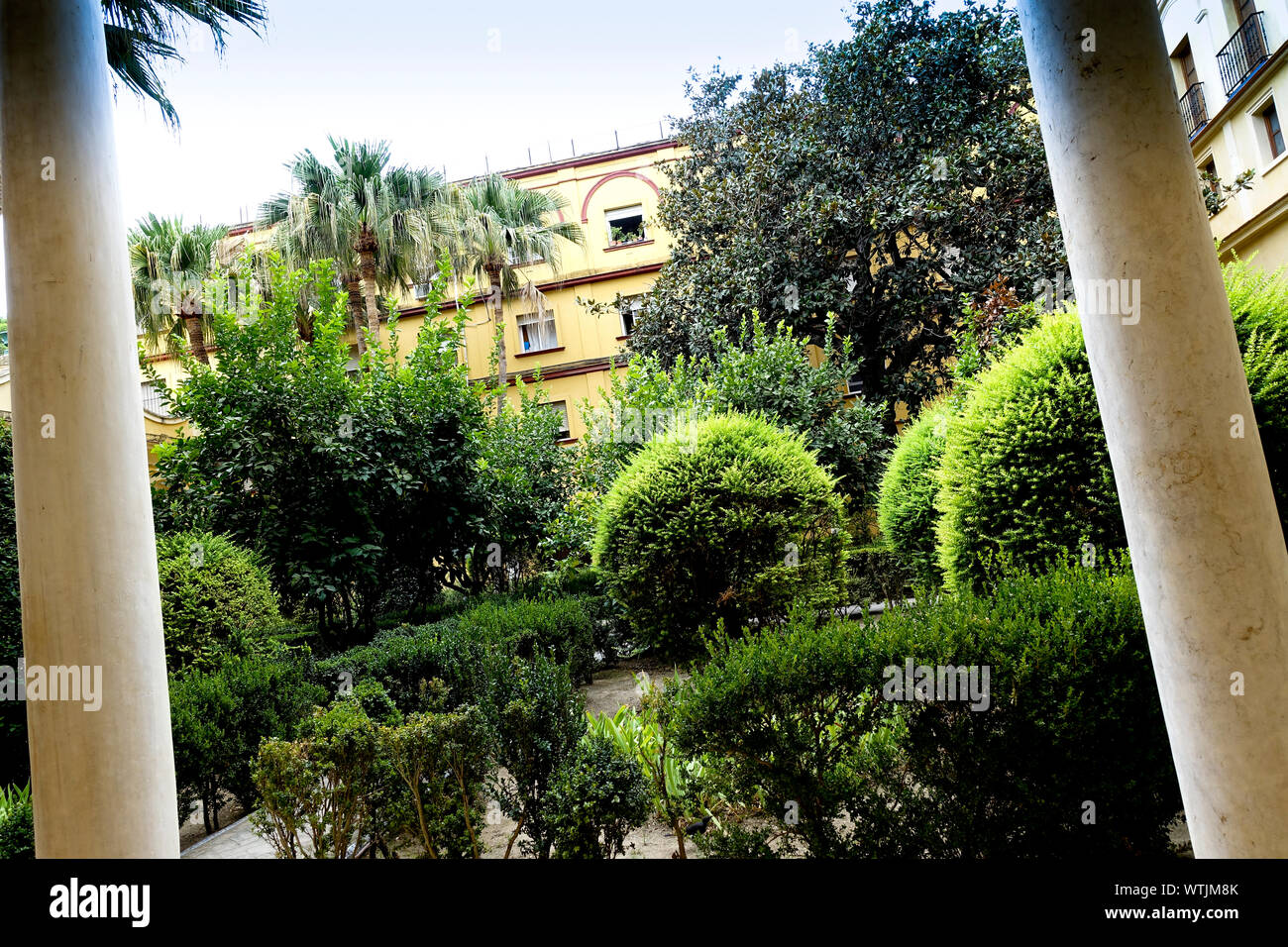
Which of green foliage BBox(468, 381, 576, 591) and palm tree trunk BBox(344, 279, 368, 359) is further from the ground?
palm tree trunk BBox(344, 279, 368, 359)

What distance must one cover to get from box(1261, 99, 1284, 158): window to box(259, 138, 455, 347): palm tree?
19755mm

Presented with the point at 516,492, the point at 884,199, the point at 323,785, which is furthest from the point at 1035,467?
the point at 884,199

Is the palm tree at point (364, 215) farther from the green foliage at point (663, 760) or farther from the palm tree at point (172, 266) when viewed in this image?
the green foliage at point (663, 760)

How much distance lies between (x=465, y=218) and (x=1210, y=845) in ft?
74.0

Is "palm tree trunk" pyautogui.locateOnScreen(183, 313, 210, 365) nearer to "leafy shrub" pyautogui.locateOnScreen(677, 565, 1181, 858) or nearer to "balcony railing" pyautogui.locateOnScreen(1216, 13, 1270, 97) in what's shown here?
"leafy shrub" pyautogui.locateOnScreen(677, 565, 1181, 858)

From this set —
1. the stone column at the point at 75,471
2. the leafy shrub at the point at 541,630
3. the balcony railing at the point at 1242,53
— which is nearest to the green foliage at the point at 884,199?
the balcony railing at the point at 1242,53

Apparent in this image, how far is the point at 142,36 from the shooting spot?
8.38m

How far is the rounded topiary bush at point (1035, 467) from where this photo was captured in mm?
5594

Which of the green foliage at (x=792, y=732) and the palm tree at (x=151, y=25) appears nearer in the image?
the green foliage at (x=792, y=732)

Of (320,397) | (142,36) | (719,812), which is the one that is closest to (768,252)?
(320,397)

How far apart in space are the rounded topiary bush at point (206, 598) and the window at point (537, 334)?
67.3 feet

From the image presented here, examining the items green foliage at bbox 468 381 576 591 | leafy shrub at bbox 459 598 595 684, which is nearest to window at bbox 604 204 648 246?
green foliage at bbox 468 381 576 591

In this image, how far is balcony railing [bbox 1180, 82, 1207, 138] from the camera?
20.0 m
